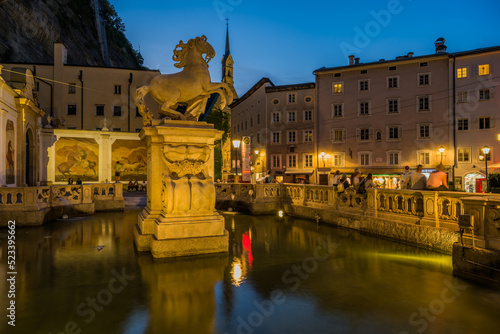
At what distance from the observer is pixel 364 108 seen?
38531 millimetres

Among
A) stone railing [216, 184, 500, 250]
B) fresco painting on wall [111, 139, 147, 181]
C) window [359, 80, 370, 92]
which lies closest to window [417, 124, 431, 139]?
window [359, 80, 370, 92]

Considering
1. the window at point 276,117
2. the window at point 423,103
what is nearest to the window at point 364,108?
the window at point 423,103

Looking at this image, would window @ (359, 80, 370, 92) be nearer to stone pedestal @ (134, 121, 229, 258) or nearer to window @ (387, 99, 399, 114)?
window @ (387, 99, 399, 114)

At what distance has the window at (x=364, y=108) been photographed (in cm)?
3828

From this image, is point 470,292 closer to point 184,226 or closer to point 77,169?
point 184,226

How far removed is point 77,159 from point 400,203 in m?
26.9

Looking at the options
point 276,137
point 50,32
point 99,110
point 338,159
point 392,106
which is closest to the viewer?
point 392,106

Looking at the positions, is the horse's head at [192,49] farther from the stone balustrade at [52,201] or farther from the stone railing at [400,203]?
the stone balustrade at [52,201]

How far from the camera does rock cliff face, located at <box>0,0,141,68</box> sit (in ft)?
123

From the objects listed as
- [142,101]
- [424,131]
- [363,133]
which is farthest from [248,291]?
[424,131]

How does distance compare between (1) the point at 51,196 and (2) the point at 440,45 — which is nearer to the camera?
(1) the point at 51,196

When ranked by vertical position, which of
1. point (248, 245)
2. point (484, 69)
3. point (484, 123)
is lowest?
point (248, 245)

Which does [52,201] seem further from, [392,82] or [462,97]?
[462,97]

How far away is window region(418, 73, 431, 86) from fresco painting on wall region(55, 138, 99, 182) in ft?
117
